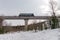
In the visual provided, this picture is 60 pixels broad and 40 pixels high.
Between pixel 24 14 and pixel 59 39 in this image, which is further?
pixel 24 14

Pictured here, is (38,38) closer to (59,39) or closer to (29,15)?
(59,39)

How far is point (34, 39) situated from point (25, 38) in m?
0.53

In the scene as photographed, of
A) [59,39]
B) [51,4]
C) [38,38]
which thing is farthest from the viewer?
[51,4]

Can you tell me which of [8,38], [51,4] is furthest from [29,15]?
[8,38]

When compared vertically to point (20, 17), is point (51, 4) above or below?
above

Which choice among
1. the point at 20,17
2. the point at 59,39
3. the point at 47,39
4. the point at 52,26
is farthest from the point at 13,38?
the point at 20,17

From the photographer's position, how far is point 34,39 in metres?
8.06

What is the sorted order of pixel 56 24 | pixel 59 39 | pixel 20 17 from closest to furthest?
pixel 59 39, pixel 56 24, pixel 20 17

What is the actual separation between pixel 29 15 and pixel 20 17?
9.23ft

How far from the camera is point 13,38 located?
27.8ft

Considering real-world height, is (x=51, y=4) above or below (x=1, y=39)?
above

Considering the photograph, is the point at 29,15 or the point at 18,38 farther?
the point at 29,15

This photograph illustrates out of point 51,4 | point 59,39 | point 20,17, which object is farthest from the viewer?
point 20,17

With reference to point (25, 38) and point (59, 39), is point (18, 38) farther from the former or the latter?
point (59, 39)
